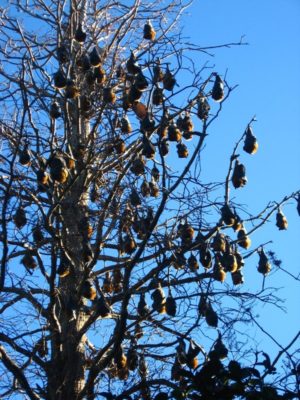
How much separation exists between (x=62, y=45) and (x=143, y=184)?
1.64m

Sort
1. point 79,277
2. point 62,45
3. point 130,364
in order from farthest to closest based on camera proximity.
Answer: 1. point 62,45
2. point 79,277
3. point 130,364

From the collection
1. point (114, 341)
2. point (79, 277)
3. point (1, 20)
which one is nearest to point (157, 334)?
point (79, 277)

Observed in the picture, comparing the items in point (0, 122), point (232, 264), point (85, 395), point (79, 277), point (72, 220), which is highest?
point (0, 122)

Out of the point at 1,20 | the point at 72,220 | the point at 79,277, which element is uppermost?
the point at 1,20

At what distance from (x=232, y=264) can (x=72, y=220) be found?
5.76ft

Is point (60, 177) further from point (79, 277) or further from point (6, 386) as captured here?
point (6, 386)

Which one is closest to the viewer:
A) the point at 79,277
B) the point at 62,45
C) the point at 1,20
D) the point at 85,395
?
the point at 85,395

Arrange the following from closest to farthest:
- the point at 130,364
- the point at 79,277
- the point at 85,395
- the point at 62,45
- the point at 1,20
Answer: the point at 85,395, the point at 130,364, the point at 79,277, the point at 62,45, the point at 1,20

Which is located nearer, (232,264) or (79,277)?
(232,264)

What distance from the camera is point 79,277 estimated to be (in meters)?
7.81

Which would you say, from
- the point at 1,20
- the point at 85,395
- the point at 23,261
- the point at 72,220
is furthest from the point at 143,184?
the point at 1,20

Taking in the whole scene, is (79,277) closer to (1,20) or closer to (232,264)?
(232,264)

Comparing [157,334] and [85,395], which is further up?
[157,334]

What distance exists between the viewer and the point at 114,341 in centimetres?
674
